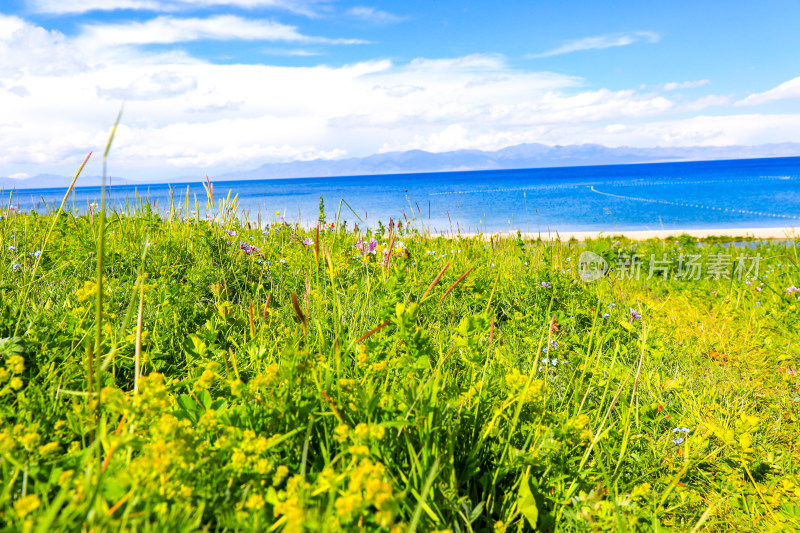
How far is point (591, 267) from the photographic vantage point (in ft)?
17.2

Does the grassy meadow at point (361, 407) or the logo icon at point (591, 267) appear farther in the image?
the logo icon at point (591, 267)

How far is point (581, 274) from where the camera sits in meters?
4.71

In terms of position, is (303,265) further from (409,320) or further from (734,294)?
(734,294)

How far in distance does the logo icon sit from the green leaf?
11.2ft

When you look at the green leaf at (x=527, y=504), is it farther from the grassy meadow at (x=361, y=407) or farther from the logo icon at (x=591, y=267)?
the logo icon at (x=591, y=267)

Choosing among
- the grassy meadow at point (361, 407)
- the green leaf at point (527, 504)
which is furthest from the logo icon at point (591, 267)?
the green leaf at point (527, 504)

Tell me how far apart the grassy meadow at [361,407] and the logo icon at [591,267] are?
3.50 feet

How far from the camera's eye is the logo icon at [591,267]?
4.72 meters

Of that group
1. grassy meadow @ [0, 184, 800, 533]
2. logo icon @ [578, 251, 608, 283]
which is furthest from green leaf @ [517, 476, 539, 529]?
logo icon @ [578, 251, 608, 283]

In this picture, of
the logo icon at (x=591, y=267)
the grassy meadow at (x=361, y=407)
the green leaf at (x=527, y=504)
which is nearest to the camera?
the grassy meadow at (x=361, y=407)

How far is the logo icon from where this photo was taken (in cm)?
Answer: 472

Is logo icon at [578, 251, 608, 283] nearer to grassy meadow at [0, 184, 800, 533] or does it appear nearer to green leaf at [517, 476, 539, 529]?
grassy meadow at [0, 184, 800, 533]

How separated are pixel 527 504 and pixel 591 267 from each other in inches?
169

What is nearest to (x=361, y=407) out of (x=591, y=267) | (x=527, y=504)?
(x=527, y=504)
